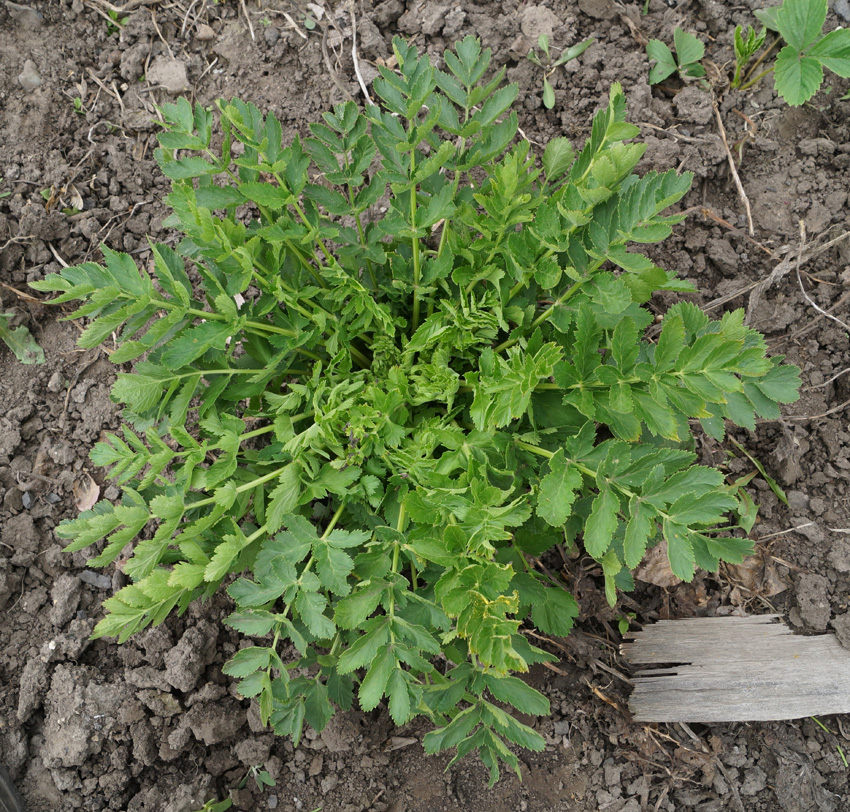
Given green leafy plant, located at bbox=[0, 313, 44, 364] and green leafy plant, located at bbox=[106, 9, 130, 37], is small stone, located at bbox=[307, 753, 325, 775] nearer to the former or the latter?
green leafy plant, located at bbox=[0, 313, 44, 364]

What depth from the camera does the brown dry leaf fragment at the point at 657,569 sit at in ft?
8.86

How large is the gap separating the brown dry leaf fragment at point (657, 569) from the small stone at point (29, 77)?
3350mm

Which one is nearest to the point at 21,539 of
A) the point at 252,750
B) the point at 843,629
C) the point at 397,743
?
the point at 252,750

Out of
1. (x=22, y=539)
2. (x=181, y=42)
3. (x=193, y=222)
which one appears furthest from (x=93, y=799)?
(x=181, y=42)

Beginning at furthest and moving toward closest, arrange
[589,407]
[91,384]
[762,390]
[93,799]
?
[91,384], [93,799], [762,390], [589,407]

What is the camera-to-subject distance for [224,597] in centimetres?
274

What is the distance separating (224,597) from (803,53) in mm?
3128

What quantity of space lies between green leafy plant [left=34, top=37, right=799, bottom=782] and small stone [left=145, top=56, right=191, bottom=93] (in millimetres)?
1326

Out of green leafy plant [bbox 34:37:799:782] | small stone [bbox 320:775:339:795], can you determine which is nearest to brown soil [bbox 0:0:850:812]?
small stone [bbox 320:775:339:795]

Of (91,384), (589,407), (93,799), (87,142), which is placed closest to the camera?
(589,407)

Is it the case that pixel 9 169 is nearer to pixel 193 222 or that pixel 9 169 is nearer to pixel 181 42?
pixel 181 42

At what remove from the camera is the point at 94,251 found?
Answer: 3074 millimetres

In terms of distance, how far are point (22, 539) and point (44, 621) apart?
33 cm

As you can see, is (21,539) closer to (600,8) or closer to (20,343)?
Answer: (20,343)
